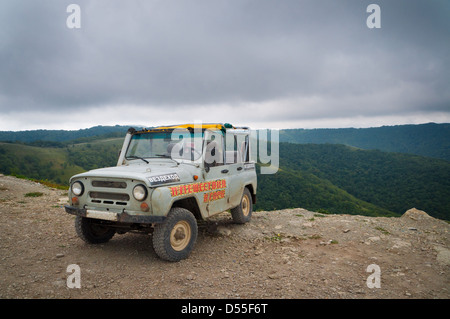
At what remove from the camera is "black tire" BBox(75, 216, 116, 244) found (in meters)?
5.43

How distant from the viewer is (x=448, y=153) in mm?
190500

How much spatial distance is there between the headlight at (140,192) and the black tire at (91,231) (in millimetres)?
1396

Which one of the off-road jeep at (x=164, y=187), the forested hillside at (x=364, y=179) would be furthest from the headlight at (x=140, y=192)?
the forested hillside at (x=364, y=179)

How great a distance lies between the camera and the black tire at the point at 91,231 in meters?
5.43

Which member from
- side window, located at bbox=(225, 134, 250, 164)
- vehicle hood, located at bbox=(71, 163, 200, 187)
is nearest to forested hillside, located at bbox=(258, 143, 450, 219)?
side window, located at bbox=(225, 134, 250, 164)

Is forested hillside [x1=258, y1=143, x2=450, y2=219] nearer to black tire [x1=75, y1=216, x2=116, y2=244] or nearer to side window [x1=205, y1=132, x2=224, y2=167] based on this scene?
side window [x1=205, y1=132, x2=224, y2=167]

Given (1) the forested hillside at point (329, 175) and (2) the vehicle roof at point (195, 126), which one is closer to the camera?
(2) the vehicle roof at point (195, 126)

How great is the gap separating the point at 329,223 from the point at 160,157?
17.2 ft

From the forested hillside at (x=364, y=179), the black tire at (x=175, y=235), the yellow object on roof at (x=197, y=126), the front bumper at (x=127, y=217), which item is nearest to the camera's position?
the front bumper at (x=127, y=217)

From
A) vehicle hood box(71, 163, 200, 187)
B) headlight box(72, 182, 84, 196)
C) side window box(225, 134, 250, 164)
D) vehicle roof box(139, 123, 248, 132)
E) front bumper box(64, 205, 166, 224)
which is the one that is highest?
vehicle roof box(139, 123, 248, 132)

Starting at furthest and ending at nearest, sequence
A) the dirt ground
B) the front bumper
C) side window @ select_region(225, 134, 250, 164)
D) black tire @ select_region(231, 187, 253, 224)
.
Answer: black tire @ select_region(231, 187, 253, 224) → side window @ select_region(225, 134, 250, 164) → the front bumper → the dirt ground

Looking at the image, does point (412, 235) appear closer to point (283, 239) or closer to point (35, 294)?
point (283, 239)

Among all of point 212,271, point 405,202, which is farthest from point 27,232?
point 405,202

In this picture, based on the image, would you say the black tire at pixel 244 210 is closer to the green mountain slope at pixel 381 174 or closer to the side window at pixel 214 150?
the side window at pixel 214 150
